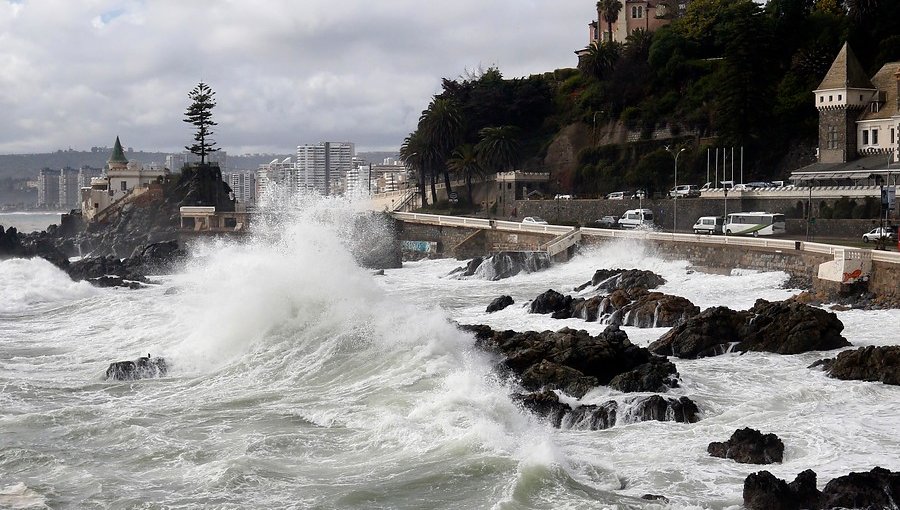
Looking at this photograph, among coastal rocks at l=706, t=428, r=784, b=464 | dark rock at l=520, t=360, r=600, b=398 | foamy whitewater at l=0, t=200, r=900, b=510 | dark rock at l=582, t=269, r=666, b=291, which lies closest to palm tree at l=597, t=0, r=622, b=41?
dark rock at l=582, t=269, r=666, b=291

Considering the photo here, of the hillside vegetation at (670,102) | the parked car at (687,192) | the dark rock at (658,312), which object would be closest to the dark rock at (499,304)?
the dark rock at (658,312)

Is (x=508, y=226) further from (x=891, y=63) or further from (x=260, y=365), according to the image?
(x=260, y=365)

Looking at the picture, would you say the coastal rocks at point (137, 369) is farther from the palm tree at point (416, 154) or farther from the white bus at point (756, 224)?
the palm tree at point (416, 154)

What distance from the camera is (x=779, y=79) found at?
5222cm

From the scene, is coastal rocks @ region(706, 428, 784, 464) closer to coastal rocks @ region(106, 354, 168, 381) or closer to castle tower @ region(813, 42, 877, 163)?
coastal rocks @ region(106, 354, 168, 381)

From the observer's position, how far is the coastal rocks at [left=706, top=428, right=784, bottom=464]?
13539 millimetres

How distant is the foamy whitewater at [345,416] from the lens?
13.0 m

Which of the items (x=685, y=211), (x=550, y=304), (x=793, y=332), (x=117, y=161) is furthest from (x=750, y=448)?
(x=117, y=161)

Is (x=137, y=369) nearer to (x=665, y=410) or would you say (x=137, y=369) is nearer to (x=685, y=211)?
(x=665, y=410)

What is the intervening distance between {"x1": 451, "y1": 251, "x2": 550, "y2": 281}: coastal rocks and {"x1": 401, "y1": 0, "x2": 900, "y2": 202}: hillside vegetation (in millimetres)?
13931

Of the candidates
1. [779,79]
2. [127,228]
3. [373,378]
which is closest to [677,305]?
[373,378]

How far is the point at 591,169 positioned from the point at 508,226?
1252 centimetres

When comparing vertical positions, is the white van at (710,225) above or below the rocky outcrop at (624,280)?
above

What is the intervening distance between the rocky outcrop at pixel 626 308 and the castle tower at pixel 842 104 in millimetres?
21386
